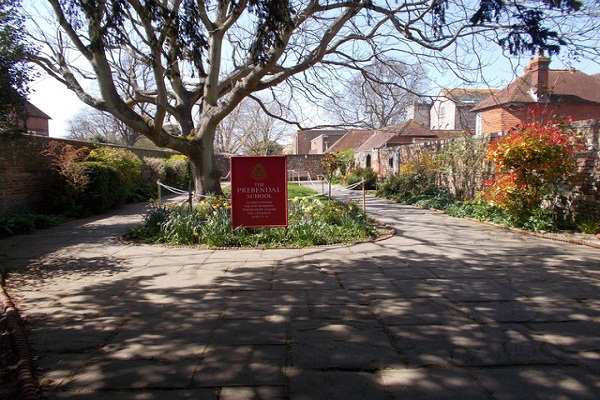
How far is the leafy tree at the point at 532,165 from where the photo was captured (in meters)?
8.33

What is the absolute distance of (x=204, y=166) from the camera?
1074 cm

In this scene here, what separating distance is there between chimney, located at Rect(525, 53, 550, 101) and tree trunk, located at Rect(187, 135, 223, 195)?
738 centimetres

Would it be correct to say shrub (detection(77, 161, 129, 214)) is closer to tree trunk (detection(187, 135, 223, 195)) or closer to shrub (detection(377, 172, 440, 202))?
tree trunk (detection(187, 135, 223, 195))

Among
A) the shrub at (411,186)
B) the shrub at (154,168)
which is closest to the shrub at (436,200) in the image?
the shrub at (411,186)

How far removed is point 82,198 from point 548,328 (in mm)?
11931

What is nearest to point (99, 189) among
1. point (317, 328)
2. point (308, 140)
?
point (317, 328)

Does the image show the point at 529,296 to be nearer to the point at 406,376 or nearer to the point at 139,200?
the point at 406,376

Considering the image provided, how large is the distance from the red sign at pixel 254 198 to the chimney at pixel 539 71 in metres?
4.59

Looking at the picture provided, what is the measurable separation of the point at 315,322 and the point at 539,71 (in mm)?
16474

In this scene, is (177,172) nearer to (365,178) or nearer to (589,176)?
(365,178)

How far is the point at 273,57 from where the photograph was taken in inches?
356

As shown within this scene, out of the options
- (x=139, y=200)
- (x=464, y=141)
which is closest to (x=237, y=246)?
(x=464, y=141)

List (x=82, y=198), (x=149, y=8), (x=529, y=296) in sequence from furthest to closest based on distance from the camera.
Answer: (x=82, y=198) → (x=149, y=8) → (x=529, y=296)

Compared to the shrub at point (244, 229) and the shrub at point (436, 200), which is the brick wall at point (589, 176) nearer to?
the shrub at point (244, 229)
